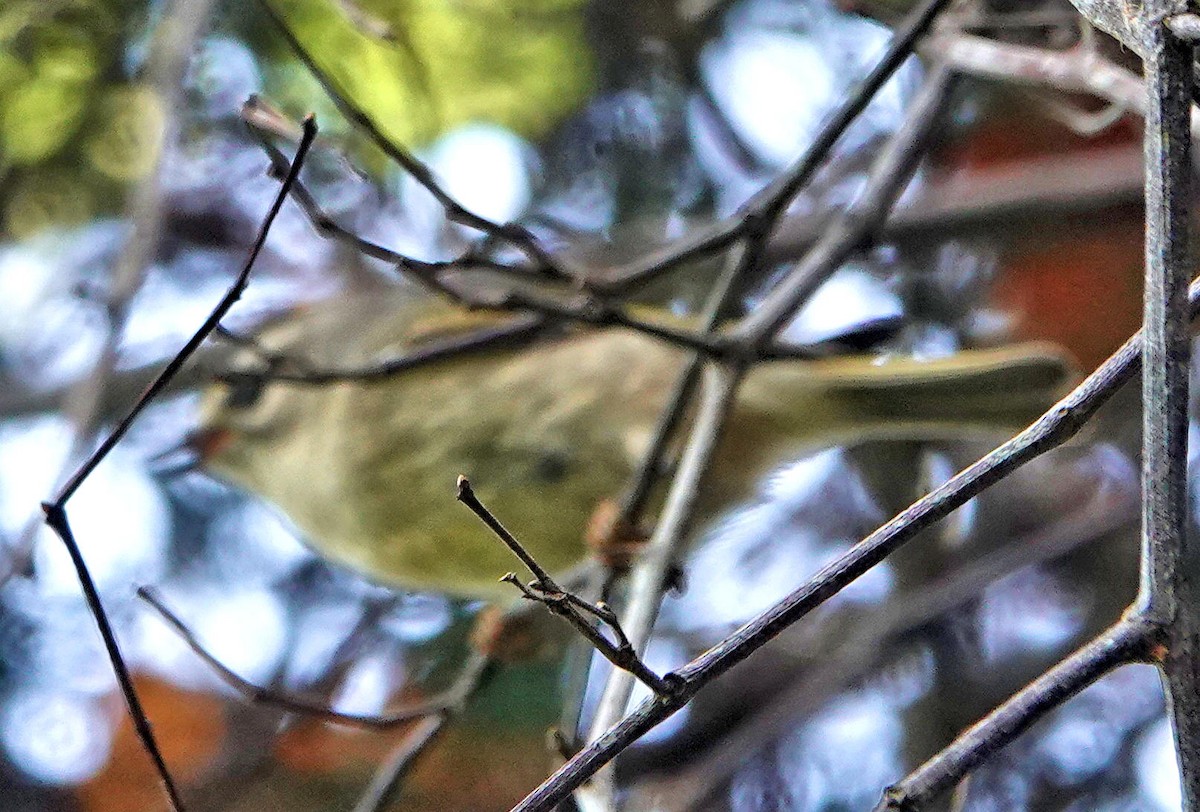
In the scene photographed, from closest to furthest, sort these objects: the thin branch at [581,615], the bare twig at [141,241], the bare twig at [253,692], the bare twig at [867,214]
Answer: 1. the thin branch at [581,615]
2. the bare twig at [253,692]
3. the bare twig at [141,241]
4. the bare twig at [867,214]

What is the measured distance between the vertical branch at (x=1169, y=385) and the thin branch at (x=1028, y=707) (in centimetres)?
3

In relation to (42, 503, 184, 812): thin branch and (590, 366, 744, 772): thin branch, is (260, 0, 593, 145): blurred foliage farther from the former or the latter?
(42, 503, 184, 812): thin branch

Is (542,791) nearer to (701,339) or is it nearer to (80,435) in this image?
(701,339)

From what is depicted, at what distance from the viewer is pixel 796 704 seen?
12.0 feet

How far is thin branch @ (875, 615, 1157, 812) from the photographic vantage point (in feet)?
3.48

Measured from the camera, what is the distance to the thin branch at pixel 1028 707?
3.48 feet

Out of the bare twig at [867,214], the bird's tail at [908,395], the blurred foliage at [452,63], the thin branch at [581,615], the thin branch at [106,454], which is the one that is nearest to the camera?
the thin branch at [581,615]

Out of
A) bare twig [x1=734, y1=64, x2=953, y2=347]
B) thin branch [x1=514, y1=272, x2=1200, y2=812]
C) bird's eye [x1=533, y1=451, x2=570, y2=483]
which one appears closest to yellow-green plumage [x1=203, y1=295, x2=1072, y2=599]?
bird's eye [x1=533, y1=451, x2=570, y2=483]

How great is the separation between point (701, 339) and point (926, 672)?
178 cm

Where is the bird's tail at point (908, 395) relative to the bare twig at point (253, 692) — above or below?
above

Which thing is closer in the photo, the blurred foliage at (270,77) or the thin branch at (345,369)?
the thin branch at (345,369)

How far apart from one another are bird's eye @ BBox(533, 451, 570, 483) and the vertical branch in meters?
2.49

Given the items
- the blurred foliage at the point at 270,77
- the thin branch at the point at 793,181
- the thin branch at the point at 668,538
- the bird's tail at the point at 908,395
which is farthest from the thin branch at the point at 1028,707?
the blurred foliage at the point at 270,77

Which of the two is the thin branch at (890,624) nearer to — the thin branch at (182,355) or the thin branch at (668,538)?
the thin branch at (668,538)
